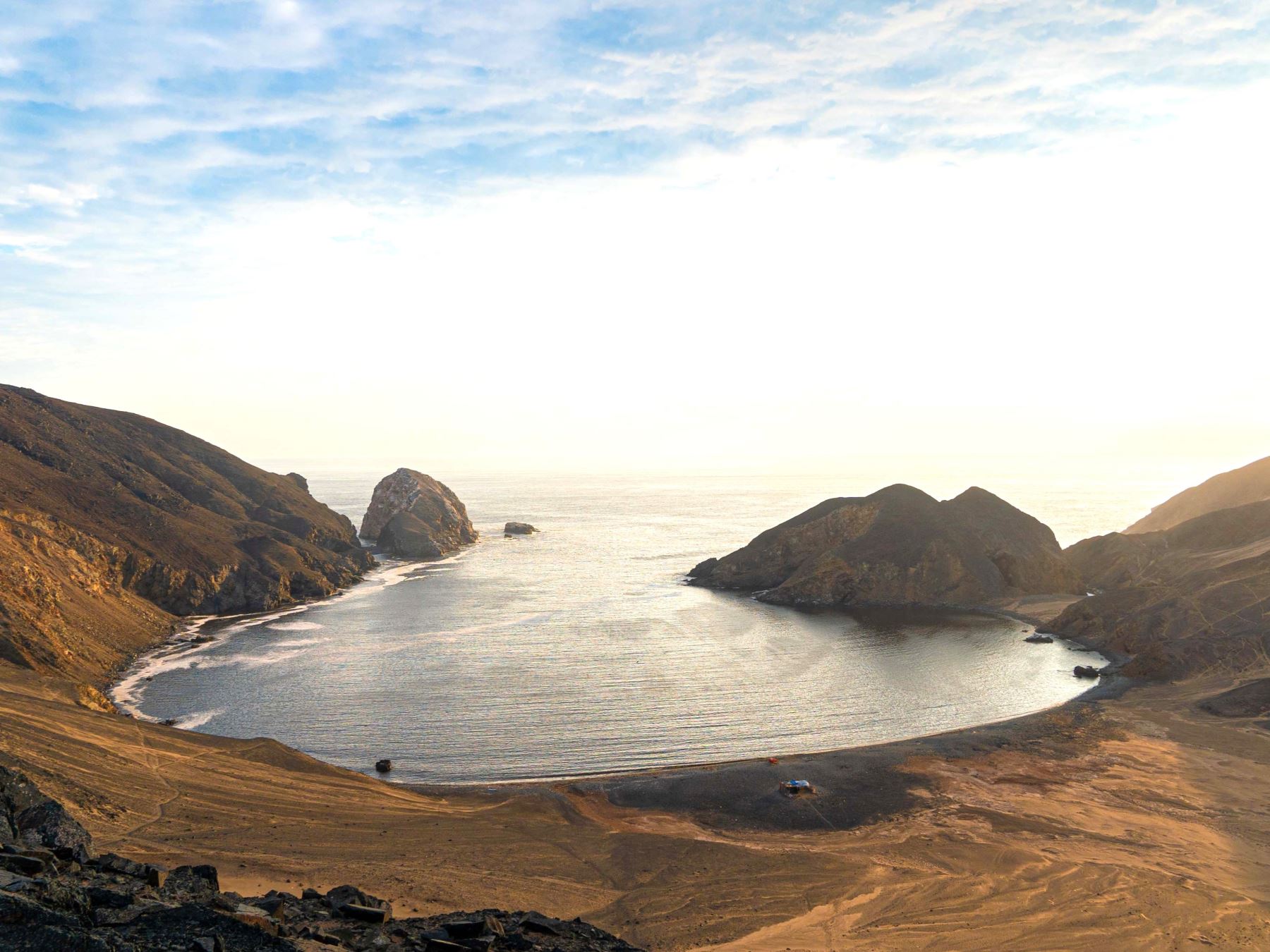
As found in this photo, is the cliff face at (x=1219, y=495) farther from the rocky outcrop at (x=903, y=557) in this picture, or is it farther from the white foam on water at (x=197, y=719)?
the white foam on water at (x=197, y=719)

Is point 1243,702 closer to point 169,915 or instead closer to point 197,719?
point 169,915

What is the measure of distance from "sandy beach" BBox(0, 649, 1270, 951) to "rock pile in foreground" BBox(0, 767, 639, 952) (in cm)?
571

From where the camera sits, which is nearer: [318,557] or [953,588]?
[953,588]

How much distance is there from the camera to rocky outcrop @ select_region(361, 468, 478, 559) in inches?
6875

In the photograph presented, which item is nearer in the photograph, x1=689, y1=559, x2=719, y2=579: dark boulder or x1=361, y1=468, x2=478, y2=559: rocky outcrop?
x1=689, y1=559, x2=719, y2=579: dark boulder

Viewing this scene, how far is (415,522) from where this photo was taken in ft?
590

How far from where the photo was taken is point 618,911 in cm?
3162

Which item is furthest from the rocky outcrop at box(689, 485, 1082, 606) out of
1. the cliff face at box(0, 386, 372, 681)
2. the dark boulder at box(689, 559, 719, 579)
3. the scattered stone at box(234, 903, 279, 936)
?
the scattered stone at box(234, 903, 279, 936)

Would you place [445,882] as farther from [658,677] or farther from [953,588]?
[953,588]

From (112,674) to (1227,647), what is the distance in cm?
10176

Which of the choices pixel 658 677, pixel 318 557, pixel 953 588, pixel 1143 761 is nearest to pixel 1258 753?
pixel 1143 761

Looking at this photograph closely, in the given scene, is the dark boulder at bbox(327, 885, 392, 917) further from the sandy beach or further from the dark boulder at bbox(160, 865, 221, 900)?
the dark boulder at bbox(160, 865, 221, 900)

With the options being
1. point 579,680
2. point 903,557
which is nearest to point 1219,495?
point 903,557

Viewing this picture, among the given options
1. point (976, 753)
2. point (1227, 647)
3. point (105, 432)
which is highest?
point (105, 432)
